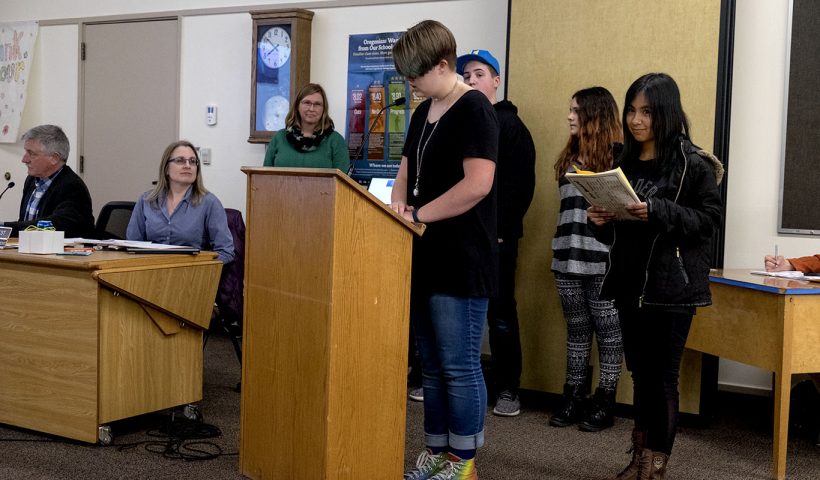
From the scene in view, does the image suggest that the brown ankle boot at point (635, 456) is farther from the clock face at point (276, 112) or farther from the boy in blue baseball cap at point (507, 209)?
the clock face at point (276, 112)

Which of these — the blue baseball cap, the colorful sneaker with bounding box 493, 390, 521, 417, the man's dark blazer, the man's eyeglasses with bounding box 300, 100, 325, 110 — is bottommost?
the colorful sneaker with bounding box 493, 390, 521, 417

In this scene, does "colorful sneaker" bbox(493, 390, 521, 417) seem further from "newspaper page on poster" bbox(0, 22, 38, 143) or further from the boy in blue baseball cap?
"newspaper page on poster" bbox(0, 22, 38, 143)

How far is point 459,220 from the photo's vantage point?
2439 mm

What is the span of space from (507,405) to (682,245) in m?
1.53

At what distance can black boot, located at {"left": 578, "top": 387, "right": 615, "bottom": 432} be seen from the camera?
3.61 meters

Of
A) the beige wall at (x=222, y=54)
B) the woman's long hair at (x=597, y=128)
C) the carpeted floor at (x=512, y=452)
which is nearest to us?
the carpeted floor at (x=512, y=452)

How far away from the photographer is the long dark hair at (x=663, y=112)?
99.2 inches

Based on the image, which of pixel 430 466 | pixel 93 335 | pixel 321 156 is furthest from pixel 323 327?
pixel 321 156

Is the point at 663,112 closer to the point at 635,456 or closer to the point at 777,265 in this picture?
the point at 635,456

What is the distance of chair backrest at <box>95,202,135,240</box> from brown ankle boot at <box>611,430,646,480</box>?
2956 millimetres

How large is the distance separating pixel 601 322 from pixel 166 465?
1.81m

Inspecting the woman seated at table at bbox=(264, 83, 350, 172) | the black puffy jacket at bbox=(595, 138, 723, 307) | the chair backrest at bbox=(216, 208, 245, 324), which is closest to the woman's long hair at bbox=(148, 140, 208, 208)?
the chair backrest at bbox=(216, 208, 245, 324)

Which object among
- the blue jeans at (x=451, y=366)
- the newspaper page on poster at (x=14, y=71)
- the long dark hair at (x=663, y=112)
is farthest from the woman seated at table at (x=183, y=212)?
the newspaper page on poster at (x=14, y=71)

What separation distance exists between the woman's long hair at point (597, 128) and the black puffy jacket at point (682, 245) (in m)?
0.99
